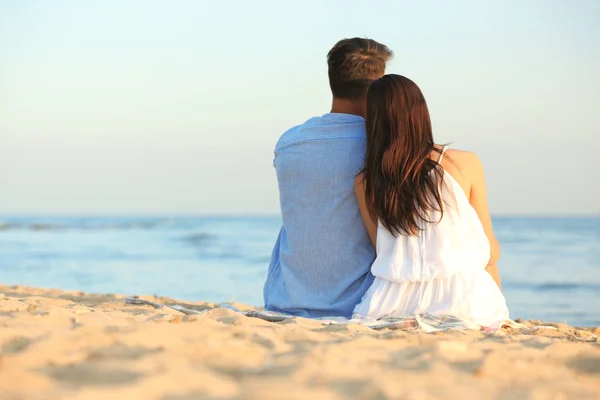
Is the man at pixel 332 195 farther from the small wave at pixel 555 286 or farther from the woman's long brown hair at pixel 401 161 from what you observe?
the small wave at pixel 555 286

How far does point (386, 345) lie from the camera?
8.09ft

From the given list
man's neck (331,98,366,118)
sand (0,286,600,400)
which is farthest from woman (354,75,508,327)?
sand (0,286,600,400)

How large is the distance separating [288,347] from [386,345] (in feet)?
1.16

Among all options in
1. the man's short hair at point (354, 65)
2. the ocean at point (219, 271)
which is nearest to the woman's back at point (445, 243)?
the man's short hair at point (354, 65)

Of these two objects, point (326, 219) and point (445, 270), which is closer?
point (445, 270)

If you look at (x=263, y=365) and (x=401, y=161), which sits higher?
(x=401, y=161)

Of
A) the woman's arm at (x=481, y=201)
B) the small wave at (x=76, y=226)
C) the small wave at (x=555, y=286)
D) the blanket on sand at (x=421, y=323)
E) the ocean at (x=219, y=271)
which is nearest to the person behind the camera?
the blanket on sand at (x=421, y=323)

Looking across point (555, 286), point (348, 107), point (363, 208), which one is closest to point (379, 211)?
point (363, 208)

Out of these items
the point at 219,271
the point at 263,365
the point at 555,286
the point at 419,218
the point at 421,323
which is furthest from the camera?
the point at 219,271

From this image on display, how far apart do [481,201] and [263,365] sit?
6.15 feet

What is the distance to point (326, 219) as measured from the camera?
3783mm

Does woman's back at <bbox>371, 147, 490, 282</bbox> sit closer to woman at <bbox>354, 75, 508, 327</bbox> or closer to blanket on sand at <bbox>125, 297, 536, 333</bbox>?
woman at <bbox>354, 75, 508, 327</bbox>

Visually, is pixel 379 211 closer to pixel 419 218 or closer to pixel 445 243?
pixel 419 218

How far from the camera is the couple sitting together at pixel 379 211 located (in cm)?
340
